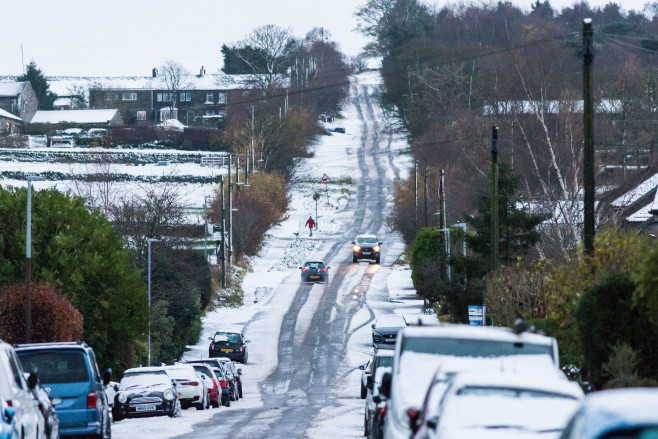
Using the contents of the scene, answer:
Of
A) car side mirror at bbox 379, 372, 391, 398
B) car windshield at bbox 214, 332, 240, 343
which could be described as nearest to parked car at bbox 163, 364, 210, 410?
car side mirror at bbox 379, 372, 391, 398

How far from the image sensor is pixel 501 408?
10.3m

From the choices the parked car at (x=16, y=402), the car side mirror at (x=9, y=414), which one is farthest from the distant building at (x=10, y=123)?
the car side mirror at (x=9, y=414)

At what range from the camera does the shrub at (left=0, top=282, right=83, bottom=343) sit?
3375cm

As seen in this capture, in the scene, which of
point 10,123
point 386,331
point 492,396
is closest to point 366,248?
point 386,331

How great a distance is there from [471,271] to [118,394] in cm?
1976

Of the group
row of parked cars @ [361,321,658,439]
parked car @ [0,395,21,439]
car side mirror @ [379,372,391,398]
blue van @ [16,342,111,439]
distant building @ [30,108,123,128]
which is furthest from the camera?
distant building @ [30,108,123,128]

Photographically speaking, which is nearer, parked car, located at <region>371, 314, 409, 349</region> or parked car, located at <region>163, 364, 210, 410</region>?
parked car, located at <region>163, 364, 210, 410</region>

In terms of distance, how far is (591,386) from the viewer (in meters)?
20.7

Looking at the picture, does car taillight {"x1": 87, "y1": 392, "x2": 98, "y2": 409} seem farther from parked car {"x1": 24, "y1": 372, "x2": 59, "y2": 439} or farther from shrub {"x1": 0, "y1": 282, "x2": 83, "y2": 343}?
shrub {"x1": 0, "y1": 282, "x2": 83, "y2": 343}

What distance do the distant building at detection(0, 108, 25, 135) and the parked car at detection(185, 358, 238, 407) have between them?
320 ft

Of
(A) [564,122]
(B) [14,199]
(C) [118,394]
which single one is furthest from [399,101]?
(C) [118,394]

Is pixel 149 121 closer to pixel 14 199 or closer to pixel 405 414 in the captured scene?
pixel 14 199

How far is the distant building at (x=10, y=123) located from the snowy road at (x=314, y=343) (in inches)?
1700

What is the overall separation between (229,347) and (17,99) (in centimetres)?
9541
